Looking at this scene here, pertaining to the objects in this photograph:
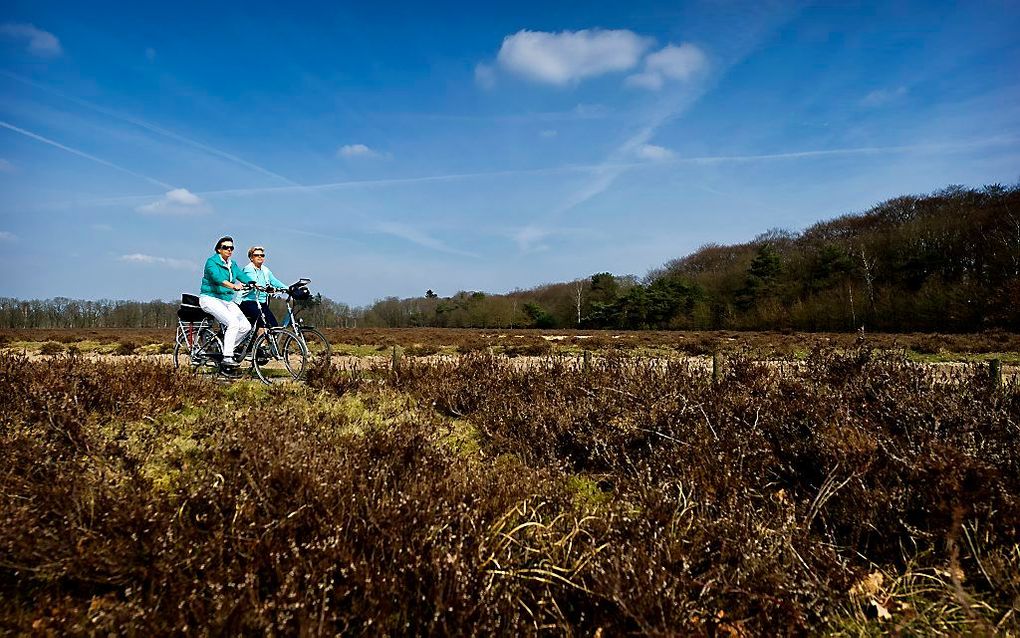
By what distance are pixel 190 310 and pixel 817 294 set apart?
46.4 metres

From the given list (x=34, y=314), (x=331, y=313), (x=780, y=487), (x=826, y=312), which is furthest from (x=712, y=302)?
(x=34, y=314)

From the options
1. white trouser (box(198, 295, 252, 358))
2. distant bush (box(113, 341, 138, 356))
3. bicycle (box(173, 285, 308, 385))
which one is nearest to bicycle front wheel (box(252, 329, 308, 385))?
bicycle (box(173, 285, 308, 385))

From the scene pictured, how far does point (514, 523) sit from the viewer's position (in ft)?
8.99

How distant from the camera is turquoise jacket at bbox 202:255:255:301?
7035 millimetres

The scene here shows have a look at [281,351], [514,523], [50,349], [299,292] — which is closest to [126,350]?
[50,349]

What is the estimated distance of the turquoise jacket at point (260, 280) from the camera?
750 cm

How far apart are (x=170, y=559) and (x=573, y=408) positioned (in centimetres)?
383

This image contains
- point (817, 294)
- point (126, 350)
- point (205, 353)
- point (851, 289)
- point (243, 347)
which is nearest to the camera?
point (243, 347)

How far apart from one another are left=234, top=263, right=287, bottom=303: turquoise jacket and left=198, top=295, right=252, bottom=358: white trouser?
23 cm

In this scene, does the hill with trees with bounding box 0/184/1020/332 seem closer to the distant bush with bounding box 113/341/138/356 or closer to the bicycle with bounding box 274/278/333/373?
the distant bush with bounding box 113/341/138/356

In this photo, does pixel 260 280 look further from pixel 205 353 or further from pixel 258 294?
pixel 205 353

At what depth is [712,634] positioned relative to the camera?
216cm

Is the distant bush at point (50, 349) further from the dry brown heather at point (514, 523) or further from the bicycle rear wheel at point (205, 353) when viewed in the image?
the dry brown heather at point (514, 523)

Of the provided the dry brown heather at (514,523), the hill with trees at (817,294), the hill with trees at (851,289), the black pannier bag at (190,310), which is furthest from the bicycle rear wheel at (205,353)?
the hill with trees at (851,289)
